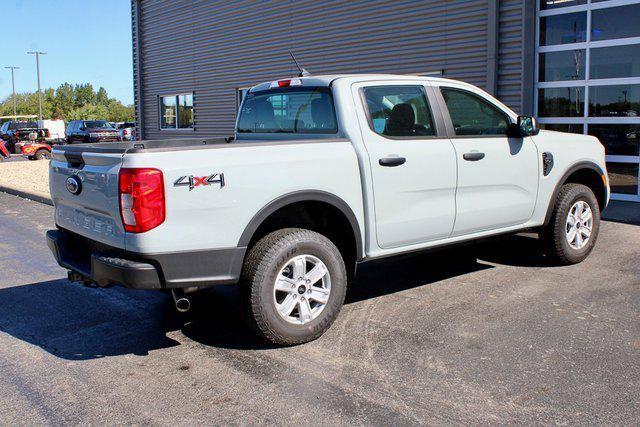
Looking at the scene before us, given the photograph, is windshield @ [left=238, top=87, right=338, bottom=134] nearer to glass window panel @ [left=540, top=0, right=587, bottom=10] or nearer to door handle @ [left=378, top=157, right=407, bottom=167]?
door handle @ [left=378, top=157, right=407, bottom=167]

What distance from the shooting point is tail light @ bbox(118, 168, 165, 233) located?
3885mm

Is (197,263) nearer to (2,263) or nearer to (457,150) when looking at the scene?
(457,150)

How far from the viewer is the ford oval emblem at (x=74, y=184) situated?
4.47 metres

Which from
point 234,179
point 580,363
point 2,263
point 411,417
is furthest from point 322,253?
point 2,263

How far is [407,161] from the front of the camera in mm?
5012

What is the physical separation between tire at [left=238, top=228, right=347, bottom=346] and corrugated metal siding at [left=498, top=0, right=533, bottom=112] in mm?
7702

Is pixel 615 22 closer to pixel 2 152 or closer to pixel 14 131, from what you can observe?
pixel 2 152

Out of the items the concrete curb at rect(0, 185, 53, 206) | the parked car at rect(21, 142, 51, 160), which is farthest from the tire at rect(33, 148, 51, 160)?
the concrete curb at rect(0, 185, 53, 206)

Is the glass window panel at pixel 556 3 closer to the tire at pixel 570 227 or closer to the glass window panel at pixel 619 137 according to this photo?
the glass window panel at pixel 619 137

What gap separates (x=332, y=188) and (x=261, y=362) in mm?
1275

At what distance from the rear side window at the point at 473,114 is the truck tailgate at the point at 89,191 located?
2.80 metres

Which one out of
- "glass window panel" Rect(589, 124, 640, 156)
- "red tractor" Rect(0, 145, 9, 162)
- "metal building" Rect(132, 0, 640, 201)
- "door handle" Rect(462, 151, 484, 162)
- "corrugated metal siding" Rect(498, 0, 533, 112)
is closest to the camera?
"door handle" Rect(462, 151, 484, 162)

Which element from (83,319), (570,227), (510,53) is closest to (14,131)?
(510,53)

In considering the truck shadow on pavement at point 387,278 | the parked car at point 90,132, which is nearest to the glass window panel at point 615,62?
the truck shadow on pavement at point 387,278
